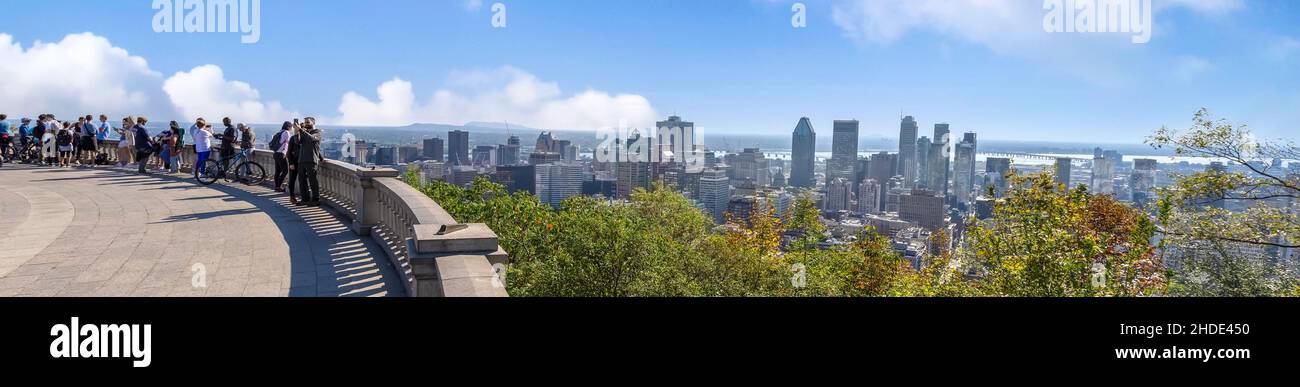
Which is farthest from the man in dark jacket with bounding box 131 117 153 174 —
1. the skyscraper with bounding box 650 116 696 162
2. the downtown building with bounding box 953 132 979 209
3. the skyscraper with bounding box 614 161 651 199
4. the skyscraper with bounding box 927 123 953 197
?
the skyscraper with bounding box 927 123 953 197

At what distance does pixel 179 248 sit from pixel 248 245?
682 millimetres

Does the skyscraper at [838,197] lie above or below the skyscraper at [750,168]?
below

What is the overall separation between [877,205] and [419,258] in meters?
78.4

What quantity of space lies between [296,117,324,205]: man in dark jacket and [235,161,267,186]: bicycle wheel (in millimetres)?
4500

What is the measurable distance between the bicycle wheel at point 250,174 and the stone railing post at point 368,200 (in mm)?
7705

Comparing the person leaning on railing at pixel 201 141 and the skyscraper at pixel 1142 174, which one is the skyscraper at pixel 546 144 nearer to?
the skyscraper at pixel 1142 174

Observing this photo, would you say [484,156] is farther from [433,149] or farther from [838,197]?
[838,197]

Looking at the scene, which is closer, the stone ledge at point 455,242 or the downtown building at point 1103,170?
the stone ledge at point 455,242

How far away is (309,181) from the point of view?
13164 mm

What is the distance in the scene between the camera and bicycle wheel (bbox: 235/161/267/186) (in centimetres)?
1706

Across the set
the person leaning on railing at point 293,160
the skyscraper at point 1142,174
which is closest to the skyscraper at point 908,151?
the skyscraper at point 1142,174

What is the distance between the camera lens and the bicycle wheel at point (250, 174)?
17062 millimetres

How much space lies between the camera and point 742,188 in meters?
74.4
